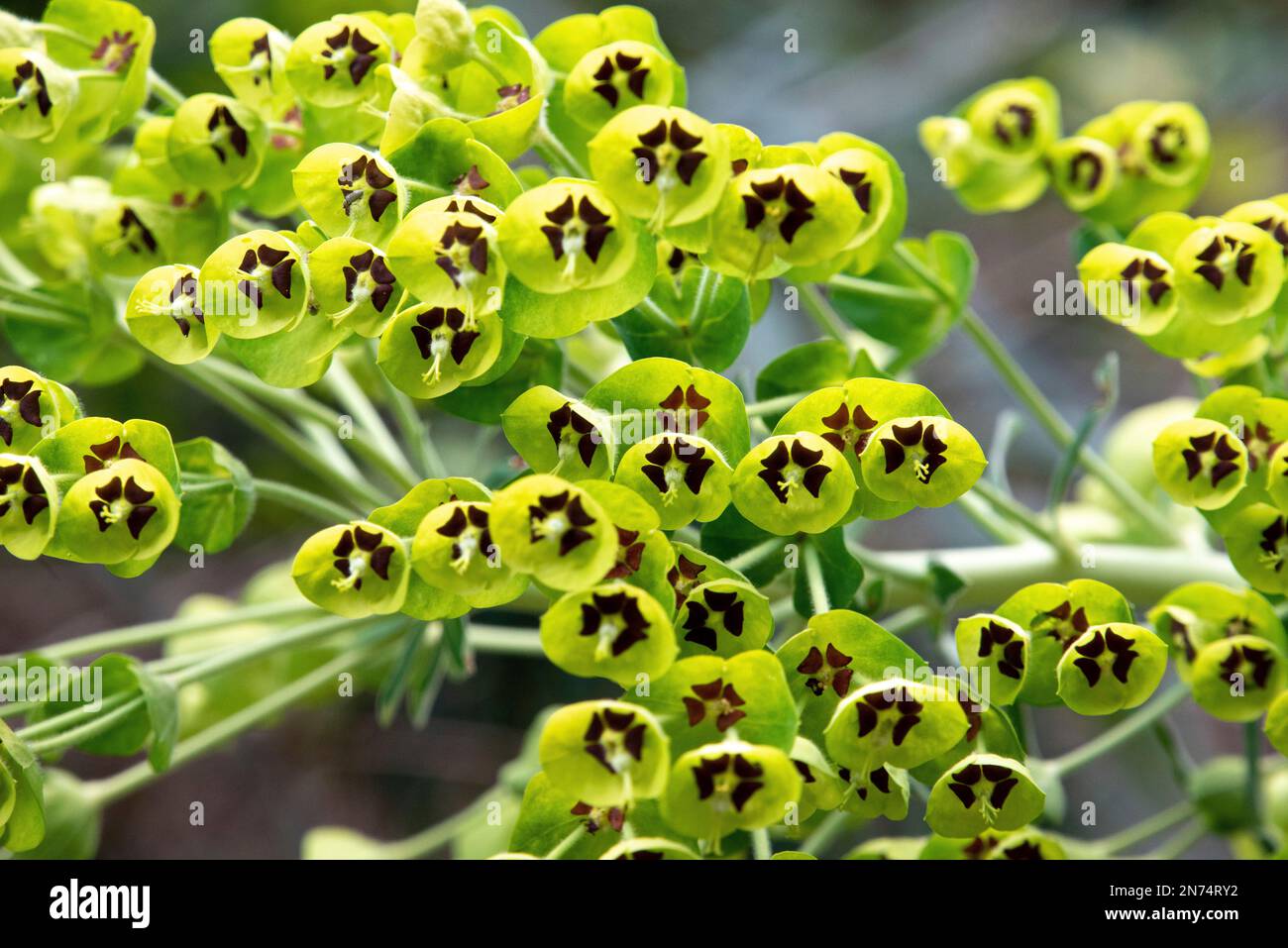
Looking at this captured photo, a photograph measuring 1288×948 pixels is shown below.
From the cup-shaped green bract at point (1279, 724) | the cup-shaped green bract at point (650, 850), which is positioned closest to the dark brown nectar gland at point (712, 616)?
the cup-shaped green bract at point (650, 850)

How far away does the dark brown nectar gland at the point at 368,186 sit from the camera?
67 centimetres

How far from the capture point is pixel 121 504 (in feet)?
2.24

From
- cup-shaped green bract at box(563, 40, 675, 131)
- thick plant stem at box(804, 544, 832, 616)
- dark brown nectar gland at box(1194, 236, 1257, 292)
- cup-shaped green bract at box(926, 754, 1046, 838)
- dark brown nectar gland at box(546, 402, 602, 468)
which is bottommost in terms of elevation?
cup-shaped green bract at box(926, 754, 1046, 838)

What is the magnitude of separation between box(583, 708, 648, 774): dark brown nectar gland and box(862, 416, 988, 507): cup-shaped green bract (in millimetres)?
181

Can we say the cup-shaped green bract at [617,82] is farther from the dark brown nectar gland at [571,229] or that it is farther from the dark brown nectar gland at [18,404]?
the dark brown nectar gland at [18,404]

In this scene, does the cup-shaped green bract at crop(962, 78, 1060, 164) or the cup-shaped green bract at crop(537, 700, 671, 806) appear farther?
the cup-shaped green bract at crop(962, 78, 1060, 164)

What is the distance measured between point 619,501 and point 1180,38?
2.84 metres

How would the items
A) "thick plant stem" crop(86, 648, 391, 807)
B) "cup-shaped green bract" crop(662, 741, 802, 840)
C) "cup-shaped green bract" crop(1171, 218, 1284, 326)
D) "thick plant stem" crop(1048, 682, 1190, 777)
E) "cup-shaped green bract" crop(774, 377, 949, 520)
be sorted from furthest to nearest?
"thick plant stem" crop(86, 648, 391, 807) → "thick plant stem" crop(1048, 682, 1190, 777) → "cup-shaped green bract" crop(1171, 218, 1284, 326) → "cup-shaped green bract" crop(774, 377, 949, 520) → "cup-shaped green bract" crop(662, 741, 802, 840)

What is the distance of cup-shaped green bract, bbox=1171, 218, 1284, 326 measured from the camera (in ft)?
2.60

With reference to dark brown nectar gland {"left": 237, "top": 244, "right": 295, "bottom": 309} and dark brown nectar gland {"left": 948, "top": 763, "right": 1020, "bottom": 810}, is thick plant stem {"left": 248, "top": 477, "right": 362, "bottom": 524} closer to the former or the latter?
dark brown nectar gland {"left": 237, "top": 244, "right": 295, "bottom": 309}

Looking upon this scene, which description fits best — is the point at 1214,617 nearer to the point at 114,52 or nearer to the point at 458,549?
the point at 458,549

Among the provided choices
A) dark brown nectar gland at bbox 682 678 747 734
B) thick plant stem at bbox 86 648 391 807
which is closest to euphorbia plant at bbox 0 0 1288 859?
dark brown nectar gland at bbox 682 678 747 734
